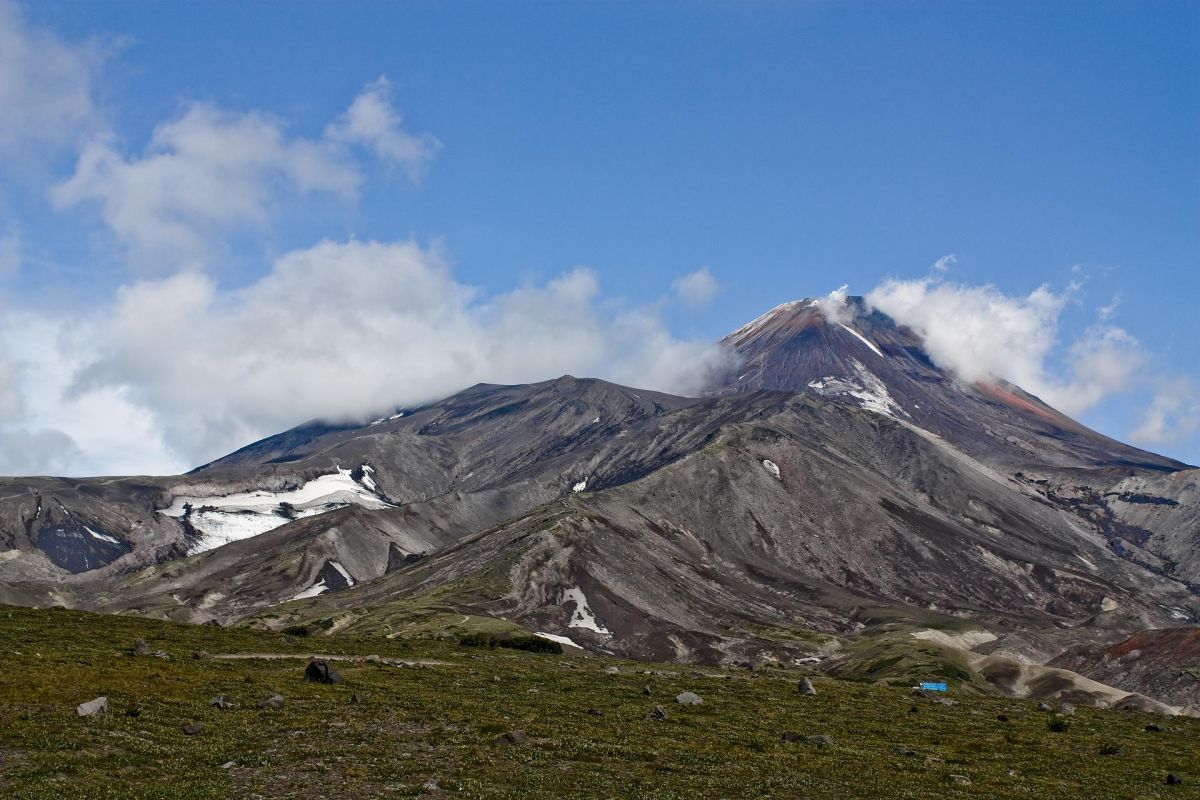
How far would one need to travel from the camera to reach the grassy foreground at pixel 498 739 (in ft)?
102

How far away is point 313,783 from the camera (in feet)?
99.4

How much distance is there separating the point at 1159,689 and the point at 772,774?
130 metres

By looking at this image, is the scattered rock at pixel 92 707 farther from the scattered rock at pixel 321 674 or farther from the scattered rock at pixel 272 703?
the scattered rock at pixel 321 674

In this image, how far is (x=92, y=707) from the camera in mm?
37219

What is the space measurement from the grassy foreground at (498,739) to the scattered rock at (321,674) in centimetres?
91

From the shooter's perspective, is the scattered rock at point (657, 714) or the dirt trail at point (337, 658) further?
the dirt trail at point (337, 658)

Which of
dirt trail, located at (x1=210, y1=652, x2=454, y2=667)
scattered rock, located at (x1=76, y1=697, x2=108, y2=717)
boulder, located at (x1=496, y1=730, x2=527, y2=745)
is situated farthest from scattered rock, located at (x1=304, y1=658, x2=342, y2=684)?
boulder, located at (x1=496, y1=730, x2=527, y2=745)

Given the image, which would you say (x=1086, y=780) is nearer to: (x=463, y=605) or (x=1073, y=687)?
(x=1073, y=687)

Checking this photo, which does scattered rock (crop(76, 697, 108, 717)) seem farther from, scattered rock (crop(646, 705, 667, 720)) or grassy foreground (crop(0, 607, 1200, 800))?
scattered rock (crop(646, 705, 667, 720))

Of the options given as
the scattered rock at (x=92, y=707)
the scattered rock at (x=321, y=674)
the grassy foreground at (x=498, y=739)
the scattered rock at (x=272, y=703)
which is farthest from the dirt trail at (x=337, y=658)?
the scattered rock at (x=92, y=707)

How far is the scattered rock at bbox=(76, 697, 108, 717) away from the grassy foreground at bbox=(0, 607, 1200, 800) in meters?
0.57

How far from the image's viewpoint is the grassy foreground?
102 ft

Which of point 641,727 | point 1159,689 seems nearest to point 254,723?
point 641,727

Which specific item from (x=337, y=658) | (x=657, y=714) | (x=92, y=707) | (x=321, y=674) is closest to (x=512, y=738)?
(x=657, y=714)
